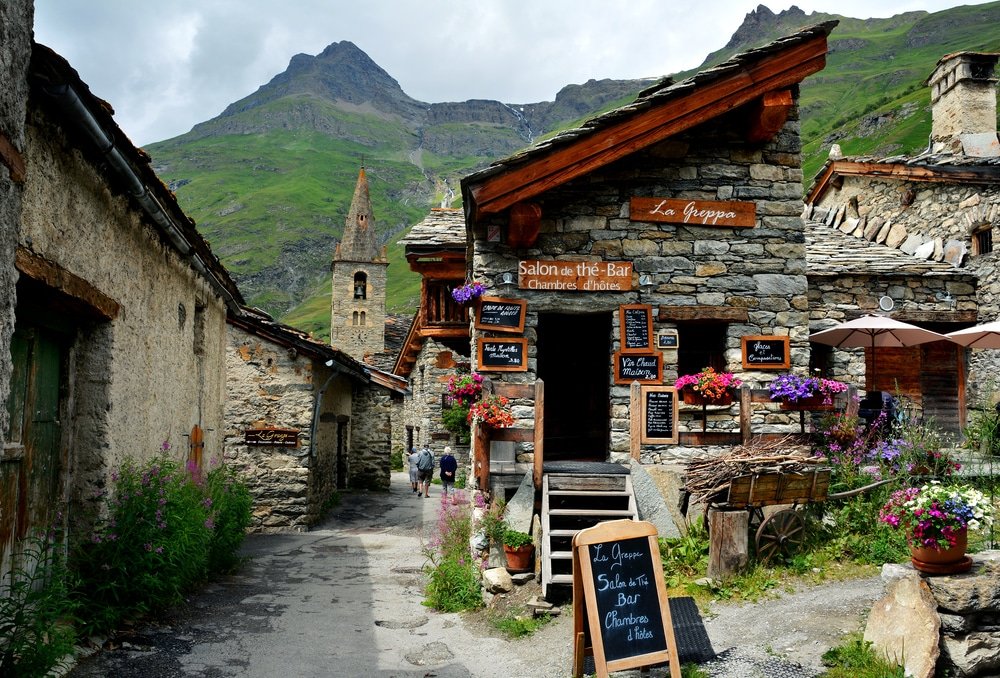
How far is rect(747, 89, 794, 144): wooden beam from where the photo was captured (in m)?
8.60

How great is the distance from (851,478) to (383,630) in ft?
16.1

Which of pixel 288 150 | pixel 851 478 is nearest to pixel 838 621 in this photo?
pixel 851 478

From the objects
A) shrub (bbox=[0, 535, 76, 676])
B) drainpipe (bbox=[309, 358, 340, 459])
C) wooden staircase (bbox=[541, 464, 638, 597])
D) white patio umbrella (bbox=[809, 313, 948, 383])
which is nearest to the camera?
shrub (bbox=[0, 535, 76, 676])

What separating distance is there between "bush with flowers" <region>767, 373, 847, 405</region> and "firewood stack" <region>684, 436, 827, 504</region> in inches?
40.8

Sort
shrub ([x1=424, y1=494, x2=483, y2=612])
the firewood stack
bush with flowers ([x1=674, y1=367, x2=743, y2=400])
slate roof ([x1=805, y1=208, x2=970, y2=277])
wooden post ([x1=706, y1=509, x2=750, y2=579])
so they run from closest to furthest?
wooden post ([x1=706, y1=509, x2=750, y2=579])
the firewood stack
shrub ([x1=424, y1=494, x2=483, y2=612])
bush with flowers ([x1=674, y1=367, x2=743, y2=400])
slate roof ([x1=805, y1=208, x2=970, y2=277])

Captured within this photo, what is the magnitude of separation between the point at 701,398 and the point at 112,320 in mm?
5867

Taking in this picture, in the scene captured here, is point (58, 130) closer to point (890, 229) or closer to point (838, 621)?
point (838, 621)

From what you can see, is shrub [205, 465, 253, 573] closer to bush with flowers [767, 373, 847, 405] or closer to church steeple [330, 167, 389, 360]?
bush with flowers [767, 373, 847, 405]

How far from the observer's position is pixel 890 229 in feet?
48.8

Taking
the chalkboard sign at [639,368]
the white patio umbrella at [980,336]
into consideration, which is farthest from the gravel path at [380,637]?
the white patio umbrella at [980,336]

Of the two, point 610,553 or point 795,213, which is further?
point 795,213

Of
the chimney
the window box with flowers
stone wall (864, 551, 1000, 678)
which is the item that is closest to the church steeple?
the chimney

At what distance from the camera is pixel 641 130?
8414 millimetres

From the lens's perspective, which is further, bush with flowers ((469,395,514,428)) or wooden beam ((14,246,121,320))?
bush with flowers ((469,395,514,428))
